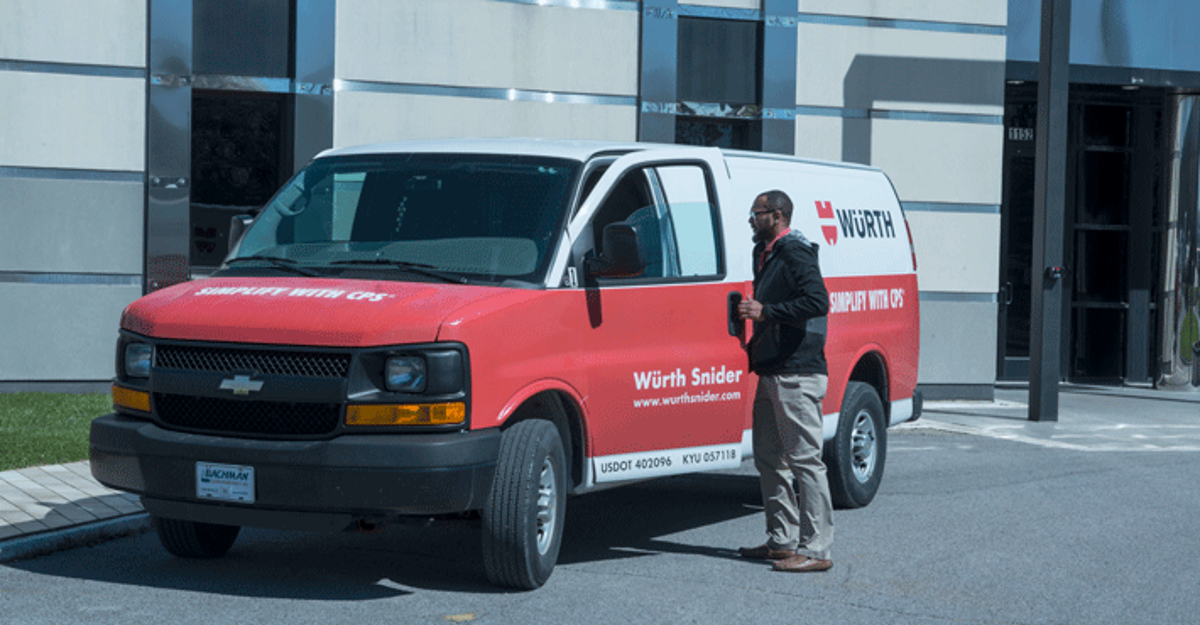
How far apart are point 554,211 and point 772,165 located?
6.93 feet

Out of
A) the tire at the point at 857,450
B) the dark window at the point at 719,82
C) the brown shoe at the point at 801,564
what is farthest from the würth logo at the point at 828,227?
the dark window at the point at 719,82

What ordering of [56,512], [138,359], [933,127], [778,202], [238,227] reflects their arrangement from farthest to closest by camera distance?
[933,127] → [56,512] → [238,227] → [778,202] → [138,359]

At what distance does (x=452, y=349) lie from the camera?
20.1 ft

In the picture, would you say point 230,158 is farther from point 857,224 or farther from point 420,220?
point 420,220

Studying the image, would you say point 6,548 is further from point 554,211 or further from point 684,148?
point 684,148

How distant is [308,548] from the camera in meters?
7.65

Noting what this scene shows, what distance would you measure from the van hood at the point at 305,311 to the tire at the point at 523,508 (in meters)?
0.66

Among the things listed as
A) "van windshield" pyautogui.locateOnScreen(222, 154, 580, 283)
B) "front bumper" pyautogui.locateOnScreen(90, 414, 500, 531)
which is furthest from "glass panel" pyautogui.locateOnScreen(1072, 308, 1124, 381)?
"front bumper" pyautogui.locateOnScreen(90, 414, 500, 531)

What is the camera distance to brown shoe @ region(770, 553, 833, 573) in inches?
287

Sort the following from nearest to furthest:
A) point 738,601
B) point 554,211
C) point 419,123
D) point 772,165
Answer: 1. point 738,601
2. point 554,211
3. point 772,165
4. point 419,123

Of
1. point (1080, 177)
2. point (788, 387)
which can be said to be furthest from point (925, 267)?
A: point (788, 387)

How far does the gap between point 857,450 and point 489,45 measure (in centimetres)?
723

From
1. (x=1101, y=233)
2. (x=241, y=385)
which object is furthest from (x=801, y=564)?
(x=1101, y=233)

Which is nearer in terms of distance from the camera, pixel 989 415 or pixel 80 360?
pixel 80 360
